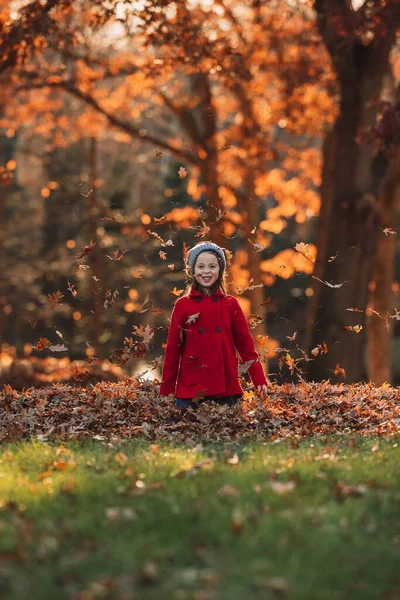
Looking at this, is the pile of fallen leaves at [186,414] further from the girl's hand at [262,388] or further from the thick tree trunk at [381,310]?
the thick tree trunk at [381,310]

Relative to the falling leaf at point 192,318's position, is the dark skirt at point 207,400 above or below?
below

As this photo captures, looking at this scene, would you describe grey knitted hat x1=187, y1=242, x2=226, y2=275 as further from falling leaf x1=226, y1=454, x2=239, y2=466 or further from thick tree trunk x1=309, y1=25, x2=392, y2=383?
thick tree trunk x1=309, y1=25, x2=392, y2=383

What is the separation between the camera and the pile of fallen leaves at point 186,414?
751 cm

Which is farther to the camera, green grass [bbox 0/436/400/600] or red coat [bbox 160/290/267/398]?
red coat [bbox 160/290/267/398]

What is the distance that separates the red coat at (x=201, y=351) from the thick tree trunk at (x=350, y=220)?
232 inches

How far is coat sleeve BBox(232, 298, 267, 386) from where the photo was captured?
26.1ft

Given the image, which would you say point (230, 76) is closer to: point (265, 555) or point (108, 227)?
point (265, 555)

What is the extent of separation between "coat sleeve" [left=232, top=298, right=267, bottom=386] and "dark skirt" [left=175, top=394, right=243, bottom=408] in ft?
1.03

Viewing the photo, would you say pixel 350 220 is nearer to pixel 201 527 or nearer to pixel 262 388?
pixel 262 388

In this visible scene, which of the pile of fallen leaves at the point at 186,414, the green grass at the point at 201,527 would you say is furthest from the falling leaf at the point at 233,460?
the pile of fallen leaves at the point at 186,414

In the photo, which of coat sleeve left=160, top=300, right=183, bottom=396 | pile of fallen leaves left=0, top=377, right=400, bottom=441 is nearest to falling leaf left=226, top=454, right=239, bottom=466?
pile of fallen leaves left=0, top=377, right=400, bottom=441

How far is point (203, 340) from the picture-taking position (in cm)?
770

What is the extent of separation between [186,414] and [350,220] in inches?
273

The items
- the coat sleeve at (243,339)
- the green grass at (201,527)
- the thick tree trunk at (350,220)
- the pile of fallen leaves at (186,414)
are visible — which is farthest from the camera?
the thick tree trunk at (350,220)
